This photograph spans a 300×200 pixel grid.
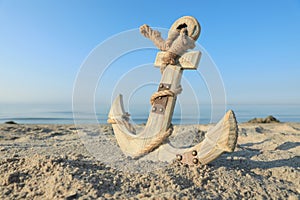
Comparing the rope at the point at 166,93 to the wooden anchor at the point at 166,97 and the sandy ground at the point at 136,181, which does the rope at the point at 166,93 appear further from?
the sandy ground at the point at 136,181

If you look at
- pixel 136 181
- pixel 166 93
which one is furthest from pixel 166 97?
pixel 136 181

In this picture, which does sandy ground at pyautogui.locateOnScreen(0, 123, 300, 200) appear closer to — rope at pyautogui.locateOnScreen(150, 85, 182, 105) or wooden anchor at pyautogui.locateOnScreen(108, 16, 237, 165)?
wooden anchor at pyautogui.locateOnScreen(108, 16, 237, 165)

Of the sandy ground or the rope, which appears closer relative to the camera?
the sandy ground

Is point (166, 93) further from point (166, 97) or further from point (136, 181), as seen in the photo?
point (136, 181)

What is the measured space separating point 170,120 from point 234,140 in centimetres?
76

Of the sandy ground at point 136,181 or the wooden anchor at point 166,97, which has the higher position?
the wooden anchor at point 166,97

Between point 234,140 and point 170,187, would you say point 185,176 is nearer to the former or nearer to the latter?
point 170,187

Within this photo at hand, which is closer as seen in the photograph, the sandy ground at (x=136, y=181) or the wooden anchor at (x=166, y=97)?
the sandy ground at (x=136, y=181)

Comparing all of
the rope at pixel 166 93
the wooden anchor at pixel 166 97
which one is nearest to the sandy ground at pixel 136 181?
the wooden anchor at pixel 166 97

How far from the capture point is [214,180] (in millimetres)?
2111

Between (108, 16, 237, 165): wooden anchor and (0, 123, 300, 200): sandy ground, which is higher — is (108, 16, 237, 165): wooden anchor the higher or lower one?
the higher one

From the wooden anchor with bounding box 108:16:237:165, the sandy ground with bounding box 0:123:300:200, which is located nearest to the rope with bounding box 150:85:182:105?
the wooden anchor with bounding box 108:16:237:165

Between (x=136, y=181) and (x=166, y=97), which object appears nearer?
(x=136, y=181)

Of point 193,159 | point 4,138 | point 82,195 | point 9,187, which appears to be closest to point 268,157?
point 193,159
